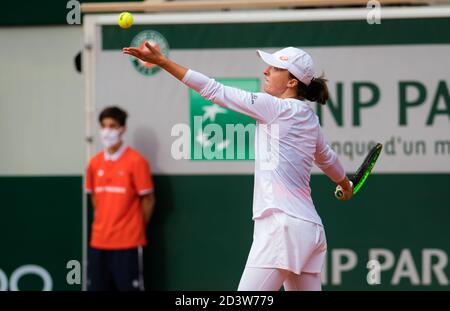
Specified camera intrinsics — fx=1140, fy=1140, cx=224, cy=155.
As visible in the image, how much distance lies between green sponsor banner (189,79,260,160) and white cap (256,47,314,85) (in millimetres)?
885

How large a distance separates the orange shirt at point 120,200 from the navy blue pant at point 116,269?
0.21 feet

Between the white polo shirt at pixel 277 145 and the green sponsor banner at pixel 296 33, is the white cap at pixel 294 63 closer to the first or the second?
the white polo shirt at pixel 277 145

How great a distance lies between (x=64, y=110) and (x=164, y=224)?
1673mm

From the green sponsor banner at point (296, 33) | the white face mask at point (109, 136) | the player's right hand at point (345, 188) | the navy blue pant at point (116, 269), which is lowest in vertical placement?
the navy blue pant at point (116, 269)

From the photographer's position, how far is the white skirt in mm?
5695

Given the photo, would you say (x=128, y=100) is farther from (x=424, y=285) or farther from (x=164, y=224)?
(x=424, y=285)

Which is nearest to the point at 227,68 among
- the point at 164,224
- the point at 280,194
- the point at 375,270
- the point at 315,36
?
the point at 315,36

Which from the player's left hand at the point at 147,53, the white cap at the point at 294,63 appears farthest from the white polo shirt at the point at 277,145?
the player's left hand at the point at 147,53

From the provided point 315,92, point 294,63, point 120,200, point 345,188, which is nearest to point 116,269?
point 120,200

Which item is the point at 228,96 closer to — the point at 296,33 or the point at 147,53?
the point at 147,53

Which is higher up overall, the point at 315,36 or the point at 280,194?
the point at 315,36

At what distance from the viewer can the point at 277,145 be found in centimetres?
575

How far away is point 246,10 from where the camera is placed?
9.30 m

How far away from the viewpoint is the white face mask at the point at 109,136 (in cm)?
884
